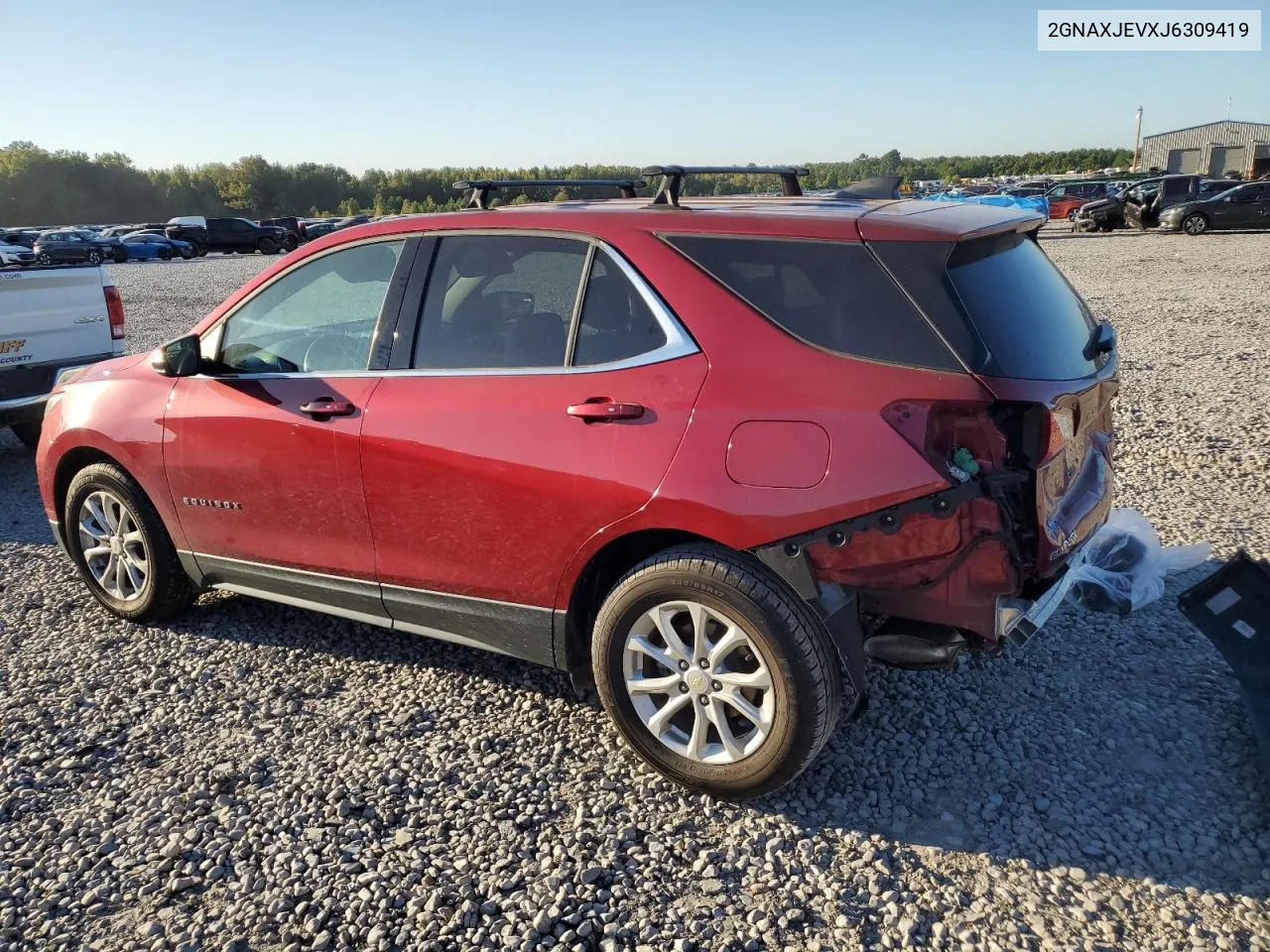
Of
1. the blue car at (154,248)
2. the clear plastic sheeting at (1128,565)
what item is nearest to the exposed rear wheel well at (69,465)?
the clear plastic sheeting at (1128,565)

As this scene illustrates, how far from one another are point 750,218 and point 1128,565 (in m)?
2.78

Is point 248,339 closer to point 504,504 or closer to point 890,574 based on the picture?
point 504,504

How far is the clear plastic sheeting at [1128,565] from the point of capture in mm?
4305

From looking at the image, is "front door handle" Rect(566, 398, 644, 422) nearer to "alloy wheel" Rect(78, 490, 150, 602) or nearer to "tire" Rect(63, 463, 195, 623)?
"tire" Rect(63, 463, 195, 623)

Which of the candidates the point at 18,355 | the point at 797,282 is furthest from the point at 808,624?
the point at 18,355

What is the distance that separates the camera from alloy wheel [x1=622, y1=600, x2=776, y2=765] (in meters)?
2.99

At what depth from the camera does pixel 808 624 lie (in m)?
2.88

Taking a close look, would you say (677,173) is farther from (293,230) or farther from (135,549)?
(293,230)

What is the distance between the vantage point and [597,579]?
3.34 m

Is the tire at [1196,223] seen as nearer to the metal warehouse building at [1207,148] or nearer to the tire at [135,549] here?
the tire at [135,549]

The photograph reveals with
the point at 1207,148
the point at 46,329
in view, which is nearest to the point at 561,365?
the point at 46,329

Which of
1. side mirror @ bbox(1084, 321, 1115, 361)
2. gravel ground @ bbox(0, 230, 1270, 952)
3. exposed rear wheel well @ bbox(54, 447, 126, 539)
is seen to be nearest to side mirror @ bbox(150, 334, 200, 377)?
exposed rear wheel well @ bbox(54, 447, 126, 539)

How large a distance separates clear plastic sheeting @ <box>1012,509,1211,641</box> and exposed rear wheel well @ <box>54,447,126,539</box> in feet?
15.0

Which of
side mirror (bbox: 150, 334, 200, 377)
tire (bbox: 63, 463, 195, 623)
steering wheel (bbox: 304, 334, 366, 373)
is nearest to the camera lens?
steering wheel (bbox: 304, 334, 366, 373)
